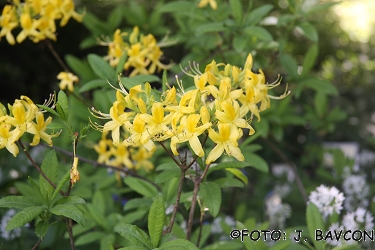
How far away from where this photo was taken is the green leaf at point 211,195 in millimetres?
1231

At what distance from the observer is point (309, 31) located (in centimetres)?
180

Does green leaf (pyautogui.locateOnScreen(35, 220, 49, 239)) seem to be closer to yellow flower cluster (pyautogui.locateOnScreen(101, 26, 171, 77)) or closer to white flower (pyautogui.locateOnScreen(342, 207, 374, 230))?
yellow flower cluster (pyautogui.locateOnScreen(101, 26, 171, 77))

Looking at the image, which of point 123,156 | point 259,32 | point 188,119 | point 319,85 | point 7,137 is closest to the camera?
point 188,119

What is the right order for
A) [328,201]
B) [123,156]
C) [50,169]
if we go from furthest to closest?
[123,156], [328,201], [50,169]

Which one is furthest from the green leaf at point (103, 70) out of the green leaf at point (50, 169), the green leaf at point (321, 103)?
the green leaf at point (321, 103)

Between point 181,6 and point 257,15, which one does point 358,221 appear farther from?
point 181,6

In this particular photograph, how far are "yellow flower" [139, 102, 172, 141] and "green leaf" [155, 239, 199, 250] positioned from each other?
0.73 feet

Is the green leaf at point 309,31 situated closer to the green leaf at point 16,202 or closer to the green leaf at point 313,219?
the green leaf at point 313,219

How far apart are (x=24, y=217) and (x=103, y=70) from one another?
2.09ft

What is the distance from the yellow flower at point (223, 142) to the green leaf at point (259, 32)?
68cm

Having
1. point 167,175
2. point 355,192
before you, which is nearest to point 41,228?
point 167,175

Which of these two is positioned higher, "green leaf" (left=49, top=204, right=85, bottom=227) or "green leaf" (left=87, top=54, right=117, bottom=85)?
"green leaf" (left=87, top=54, right=117, bottom=85)

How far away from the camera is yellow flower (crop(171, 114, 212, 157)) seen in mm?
1017

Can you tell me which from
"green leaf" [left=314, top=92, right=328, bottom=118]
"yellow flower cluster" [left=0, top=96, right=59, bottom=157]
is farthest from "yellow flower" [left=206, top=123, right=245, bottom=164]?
"green leaf" [left=314, top=92, right=328, bottom=118]
